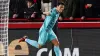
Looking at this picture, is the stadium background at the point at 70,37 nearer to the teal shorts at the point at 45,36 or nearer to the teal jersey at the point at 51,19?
the teal shorts at the point at 45,36

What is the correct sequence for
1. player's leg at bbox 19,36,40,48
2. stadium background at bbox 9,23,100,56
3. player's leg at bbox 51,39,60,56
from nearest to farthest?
player's leg at bbox 51,39,60,56 < player's leg at bbox 19,36,40,48 < stadium background at bbox 9,23,100,56

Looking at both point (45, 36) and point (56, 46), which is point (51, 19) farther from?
point (56, 46)

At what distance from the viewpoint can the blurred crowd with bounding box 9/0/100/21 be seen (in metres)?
8.84

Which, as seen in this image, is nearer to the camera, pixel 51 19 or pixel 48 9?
pixel 51 19

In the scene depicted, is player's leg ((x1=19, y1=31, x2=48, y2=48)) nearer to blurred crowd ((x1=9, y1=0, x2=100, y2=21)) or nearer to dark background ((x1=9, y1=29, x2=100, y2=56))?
dark background ((x1=9, y1=29, x2=100, y2=56))

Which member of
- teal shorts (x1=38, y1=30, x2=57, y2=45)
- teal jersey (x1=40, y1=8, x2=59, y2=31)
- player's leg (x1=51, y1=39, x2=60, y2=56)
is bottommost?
player's leg (x1=51, y1=39, x2=60, y2=56)

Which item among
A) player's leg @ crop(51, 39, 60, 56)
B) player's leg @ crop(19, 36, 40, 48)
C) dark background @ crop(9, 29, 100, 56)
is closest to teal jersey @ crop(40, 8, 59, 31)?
player's leg @ crop(51, 39, 60, 56)

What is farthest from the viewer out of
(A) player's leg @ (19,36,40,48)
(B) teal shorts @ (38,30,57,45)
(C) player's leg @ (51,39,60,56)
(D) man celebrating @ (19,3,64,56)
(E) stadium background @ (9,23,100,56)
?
(E) stadium background @ (9,23,100,56)

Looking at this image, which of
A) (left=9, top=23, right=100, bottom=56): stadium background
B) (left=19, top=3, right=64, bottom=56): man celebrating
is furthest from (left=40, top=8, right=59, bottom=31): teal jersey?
(left=9, top=23, right=100, bottom=56): stadium background

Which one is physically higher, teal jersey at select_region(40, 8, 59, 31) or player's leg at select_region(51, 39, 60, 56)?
teal jersey at select_region(40, 8, 59, 31)

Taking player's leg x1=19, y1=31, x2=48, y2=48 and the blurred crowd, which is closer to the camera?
player's leg x1=19, y1=31, x2=48, y2=48

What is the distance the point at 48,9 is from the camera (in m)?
8.79

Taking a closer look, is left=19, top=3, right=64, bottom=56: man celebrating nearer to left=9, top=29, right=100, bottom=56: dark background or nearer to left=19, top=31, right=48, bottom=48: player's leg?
left=19, top=31, right=48, bottom=48: player's leg

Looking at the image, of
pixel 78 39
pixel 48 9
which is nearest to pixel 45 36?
pixel 48 9
